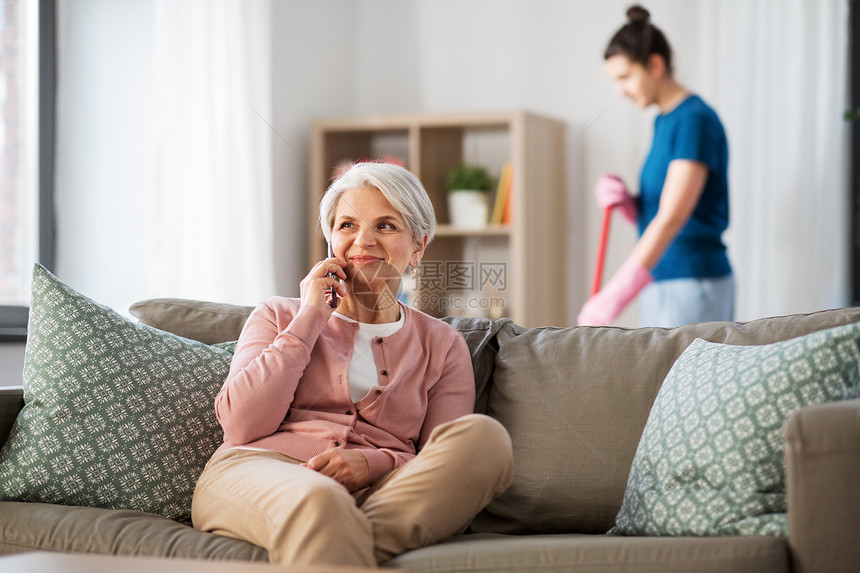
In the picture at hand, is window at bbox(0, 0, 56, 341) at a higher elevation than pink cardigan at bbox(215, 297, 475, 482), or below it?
higher

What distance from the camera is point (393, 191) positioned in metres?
1.71

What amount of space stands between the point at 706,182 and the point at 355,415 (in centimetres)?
147

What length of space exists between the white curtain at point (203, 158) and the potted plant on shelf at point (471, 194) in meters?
0.71

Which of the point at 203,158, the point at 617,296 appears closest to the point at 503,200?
the point at 617,296

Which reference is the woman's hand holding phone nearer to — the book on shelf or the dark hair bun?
the dark hair bun

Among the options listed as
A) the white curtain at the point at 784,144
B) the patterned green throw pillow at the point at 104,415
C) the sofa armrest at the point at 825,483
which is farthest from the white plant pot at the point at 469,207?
the sofa armrest at the point at 825,483

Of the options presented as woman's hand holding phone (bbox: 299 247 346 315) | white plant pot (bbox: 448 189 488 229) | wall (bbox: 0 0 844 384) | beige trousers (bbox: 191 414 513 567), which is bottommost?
beige trousers (bbox: 191 414 513 567)

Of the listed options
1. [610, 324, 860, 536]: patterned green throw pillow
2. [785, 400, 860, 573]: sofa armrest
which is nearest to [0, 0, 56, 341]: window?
[610, 324, 860, 536]: patterned green throw pillow

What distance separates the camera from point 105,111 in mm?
3199

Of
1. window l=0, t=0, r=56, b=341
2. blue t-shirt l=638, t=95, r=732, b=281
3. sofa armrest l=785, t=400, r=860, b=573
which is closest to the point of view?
sofa armrest l=785, t=400, r=860, b=573

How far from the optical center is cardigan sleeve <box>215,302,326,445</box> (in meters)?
1.54

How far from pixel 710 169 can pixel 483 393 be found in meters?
1.19

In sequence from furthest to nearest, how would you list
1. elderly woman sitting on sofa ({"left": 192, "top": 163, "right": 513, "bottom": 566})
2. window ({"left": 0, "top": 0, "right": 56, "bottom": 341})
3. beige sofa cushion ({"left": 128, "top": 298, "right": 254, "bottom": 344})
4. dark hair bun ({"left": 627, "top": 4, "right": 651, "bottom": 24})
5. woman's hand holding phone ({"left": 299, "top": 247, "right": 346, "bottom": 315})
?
1. window ({"left": 0, "top": 0, "right": 56, "bottom": 341})
2. dark hair bun ({"left": 627, "top": 4, "right": 651, "bottom": 24})
3. beige sofa cushion ({"left": 128, "top": 298, "right": 254, "bottom": 344})
4. woman's hand holding phone ({"left": 299, "top": 247, "right": 346, "bottom": 315})
5. elderly woman sitting on sofa ({"left": 192, "top": 163, "right": 513, "bottom": 566})

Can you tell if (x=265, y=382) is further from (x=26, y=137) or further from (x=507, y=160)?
(x=507, y=160)
